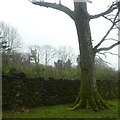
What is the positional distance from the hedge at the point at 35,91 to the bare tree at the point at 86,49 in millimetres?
2691

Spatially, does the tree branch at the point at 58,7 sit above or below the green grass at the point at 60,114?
above

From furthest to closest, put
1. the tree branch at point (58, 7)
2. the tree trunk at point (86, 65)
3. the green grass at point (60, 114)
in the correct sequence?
the tree branch at point (58, 7), the tree trunk at point (86, 65), the green grass at point (60, 114)

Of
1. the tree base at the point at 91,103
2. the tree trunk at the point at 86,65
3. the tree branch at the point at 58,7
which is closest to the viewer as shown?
the tree base at the point at 91,103

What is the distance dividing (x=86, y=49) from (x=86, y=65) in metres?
0.90

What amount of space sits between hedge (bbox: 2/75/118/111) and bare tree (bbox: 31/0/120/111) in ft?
8.83

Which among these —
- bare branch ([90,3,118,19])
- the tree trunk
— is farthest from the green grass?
bare branch ([90,3,118,19])

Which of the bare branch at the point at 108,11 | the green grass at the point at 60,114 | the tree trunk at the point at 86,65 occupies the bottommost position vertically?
the green grass at the point at 60,114

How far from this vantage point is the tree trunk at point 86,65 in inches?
614

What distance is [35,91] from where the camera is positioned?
1748cm

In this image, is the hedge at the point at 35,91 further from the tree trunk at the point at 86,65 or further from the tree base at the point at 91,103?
the tree base at the point at 91,103

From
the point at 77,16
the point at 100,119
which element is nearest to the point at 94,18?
the point at 77,16

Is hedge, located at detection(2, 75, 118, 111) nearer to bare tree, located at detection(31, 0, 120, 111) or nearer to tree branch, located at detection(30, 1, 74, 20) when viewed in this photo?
bare tree, located at detection(31, 0, 120, 111)

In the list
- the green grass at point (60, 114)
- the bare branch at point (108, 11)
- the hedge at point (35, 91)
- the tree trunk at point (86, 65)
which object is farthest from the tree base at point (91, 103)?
the bare branch at point (108, 11)

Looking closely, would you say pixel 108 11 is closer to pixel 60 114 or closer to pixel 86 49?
pixel 86 49
